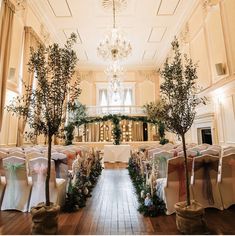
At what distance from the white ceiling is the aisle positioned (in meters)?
7.43

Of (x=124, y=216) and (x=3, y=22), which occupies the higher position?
(x=3, y=22)

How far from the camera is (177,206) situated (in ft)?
8.05

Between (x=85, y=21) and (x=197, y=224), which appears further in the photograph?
(x=85, y=21)

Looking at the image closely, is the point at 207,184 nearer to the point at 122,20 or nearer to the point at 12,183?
the point at 12,183

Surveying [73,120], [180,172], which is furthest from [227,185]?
[73,120]

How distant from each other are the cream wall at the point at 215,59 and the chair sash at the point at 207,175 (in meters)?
3.27

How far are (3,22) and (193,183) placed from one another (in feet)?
21.5

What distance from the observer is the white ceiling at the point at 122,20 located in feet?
27.4

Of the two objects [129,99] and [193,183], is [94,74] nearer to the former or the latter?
[129,99]

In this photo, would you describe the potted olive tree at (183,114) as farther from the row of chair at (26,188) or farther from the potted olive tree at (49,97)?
the row of chair at (26,188)

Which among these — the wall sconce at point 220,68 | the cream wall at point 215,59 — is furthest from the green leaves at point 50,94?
the wall sconce at point 220,68

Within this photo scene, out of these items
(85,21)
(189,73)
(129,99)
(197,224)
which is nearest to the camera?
(197,224)

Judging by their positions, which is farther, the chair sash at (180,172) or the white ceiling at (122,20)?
the white ceiling at (122,20)

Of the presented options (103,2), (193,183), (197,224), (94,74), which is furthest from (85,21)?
(197,224)
